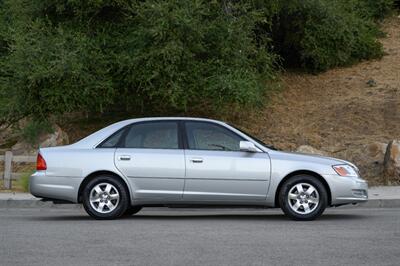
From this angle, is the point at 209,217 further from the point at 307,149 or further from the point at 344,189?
the point at 307,149

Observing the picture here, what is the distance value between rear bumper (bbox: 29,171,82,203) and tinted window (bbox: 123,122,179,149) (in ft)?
3.24

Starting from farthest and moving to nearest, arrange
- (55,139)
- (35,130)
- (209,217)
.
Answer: (35,130) < (55,139) < (209,217)

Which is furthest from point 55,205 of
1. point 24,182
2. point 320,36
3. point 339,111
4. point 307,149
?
point 320,36

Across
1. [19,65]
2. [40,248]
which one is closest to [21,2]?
[19,65]

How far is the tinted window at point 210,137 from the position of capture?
11.9 m

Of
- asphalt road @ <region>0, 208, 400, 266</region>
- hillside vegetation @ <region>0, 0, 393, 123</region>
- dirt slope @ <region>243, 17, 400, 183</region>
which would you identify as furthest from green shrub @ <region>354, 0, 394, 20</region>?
asphalt road @ <region>0, 208, 400, 266</region>

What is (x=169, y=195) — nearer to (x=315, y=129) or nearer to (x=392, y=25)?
(x=315, y=129)

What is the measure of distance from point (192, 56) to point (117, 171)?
9952 mm

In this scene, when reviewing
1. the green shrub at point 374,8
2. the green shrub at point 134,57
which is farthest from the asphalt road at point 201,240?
the green shrub at point 374,8

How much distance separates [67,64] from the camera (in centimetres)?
2086

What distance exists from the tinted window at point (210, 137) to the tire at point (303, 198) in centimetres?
99

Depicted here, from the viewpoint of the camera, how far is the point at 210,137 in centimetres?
1187

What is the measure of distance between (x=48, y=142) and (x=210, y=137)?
1270cm

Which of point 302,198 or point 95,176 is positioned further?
point 95,176
